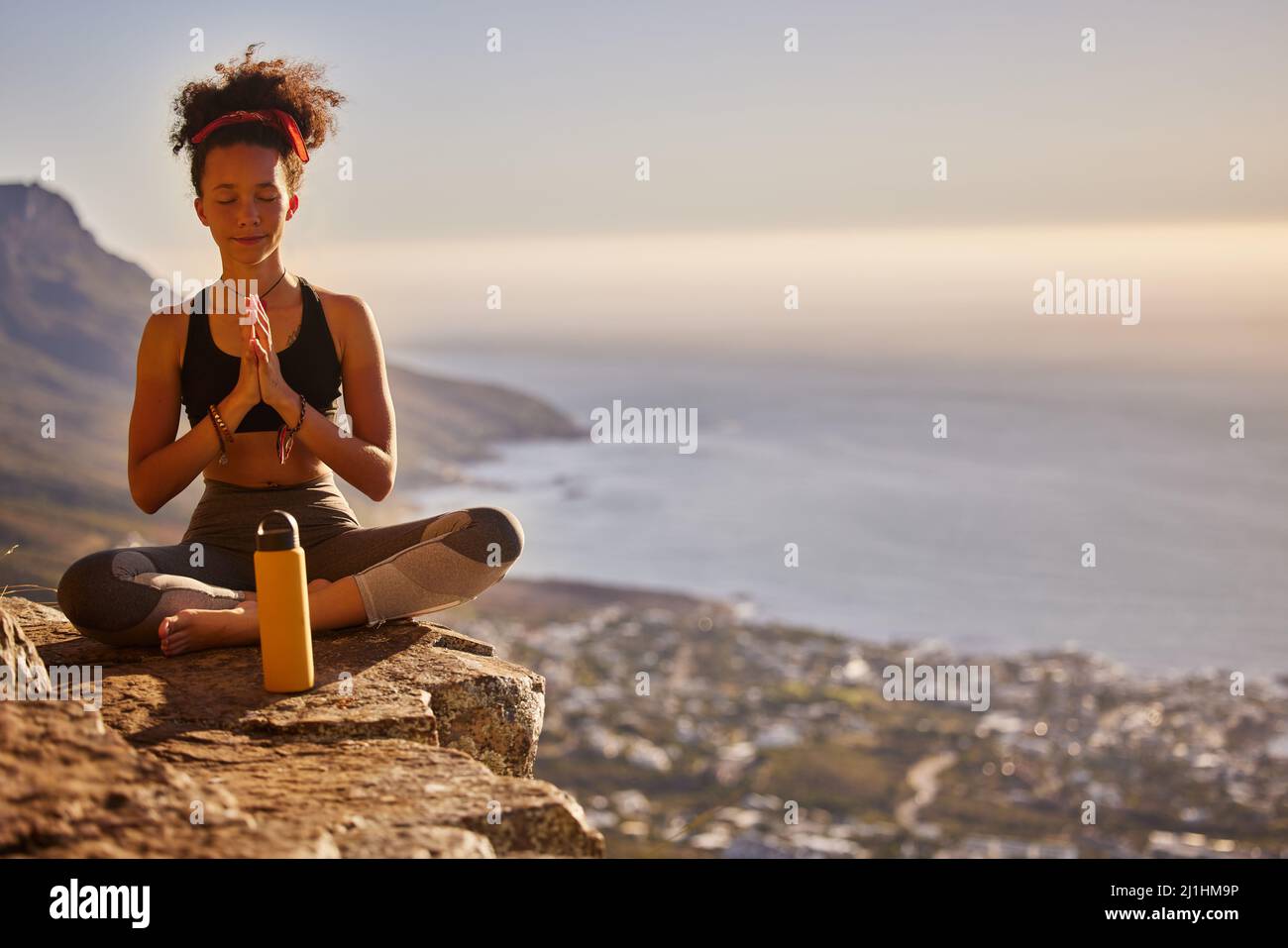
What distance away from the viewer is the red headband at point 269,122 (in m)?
4.22

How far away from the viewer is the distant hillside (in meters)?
44.6

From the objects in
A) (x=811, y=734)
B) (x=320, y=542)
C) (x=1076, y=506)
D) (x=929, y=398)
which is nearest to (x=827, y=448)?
(x=1076, y=506)

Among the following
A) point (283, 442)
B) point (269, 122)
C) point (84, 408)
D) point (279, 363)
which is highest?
point (84, 408)

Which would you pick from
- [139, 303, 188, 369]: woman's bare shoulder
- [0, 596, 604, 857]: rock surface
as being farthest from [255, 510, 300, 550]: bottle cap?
[139, 303, 188, 369]: woman's bare shoulder

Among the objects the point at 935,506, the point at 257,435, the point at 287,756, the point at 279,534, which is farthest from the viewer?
the point at 935,506

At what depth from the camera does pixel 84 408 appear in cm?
6712

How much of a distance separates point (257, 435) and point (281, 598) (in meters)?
1.09

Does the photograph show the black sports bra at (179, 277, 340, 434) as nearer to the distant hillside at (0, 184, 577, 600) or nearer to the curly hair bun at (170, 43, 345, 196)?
the curly hair bun at (170, 43, 345, 196)

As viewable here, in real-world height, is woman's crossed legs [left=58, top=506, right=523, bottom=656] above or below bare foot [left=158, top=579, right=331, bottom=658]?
above

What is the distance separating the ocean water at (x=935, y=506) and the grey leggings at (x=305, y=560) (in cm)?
3629

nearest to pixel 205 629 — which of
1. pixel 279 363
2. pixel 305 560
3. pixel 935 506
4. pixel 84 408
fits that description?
pixel 305 560

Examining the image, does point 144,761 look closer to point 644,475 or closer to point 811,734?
point 811,734

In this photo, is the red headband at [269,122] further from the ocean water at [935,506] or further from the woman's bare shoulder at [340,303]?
the ocean water at [935,506]

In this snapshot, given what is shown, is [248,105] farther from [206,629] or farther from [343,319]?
[206,629]
